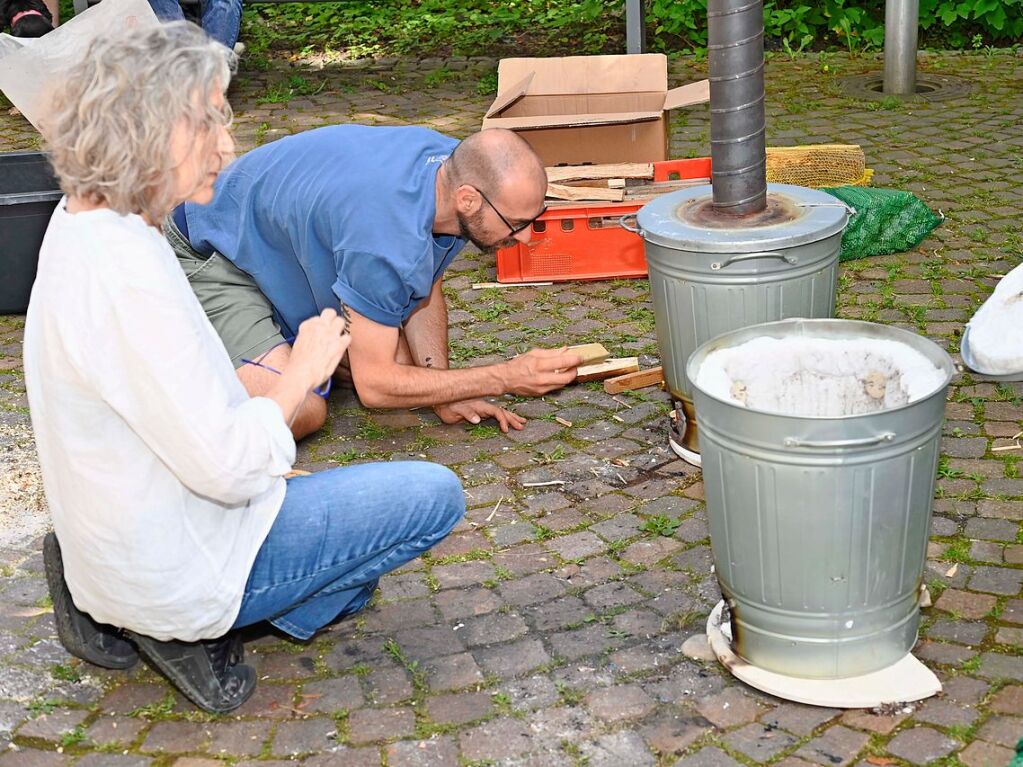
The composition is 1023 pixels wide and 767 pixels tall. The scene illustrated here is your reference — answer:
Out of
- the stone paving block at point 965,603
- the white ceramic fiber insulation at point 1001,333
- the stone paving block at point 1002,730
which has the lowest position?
the stone paving block at point 965,603

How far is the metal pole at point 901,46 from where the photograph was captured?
824 cm

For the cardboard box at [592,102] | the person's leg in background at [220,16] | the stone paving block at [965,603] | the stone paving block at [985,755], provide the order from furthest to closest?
the person's leg in background at [220,16] → the cardboard box at [592,102] → the stone paving block at [965,603] → the stone paving block at [985,755]

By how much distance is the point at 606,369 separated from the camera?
500 centimetres

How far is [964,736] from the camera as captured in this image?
3008mm

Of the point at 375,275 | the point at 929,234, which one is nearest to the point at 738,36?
the point at 375,275

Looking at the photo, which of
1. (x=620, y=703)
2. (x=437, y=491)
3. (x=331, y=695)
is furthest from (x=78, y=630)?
(x=620, y=703)

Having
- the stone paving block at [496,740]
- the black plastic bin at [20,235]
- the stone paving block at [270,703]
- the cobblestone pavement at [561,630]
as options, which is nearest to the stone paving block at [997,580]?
the cobblestone pavement at [561,630]

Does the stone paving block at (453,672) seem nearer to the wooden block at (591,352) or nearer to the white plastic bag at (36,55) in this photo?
the wooden block at (591,352)

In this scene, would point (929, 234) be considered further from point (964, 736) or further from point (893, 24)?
point (964, 736)

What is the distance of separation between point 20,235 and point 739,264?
347cm

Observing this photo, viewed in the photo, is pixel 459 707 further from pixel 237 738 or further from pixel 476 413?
pixel 476 413

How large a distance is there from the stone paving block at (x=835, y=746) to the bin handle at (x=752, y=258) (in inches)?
57.0

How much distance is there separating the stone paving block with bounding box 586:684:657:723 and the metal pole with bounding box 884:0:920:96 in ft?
20.6

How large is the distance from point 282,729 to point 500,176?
178 cm
